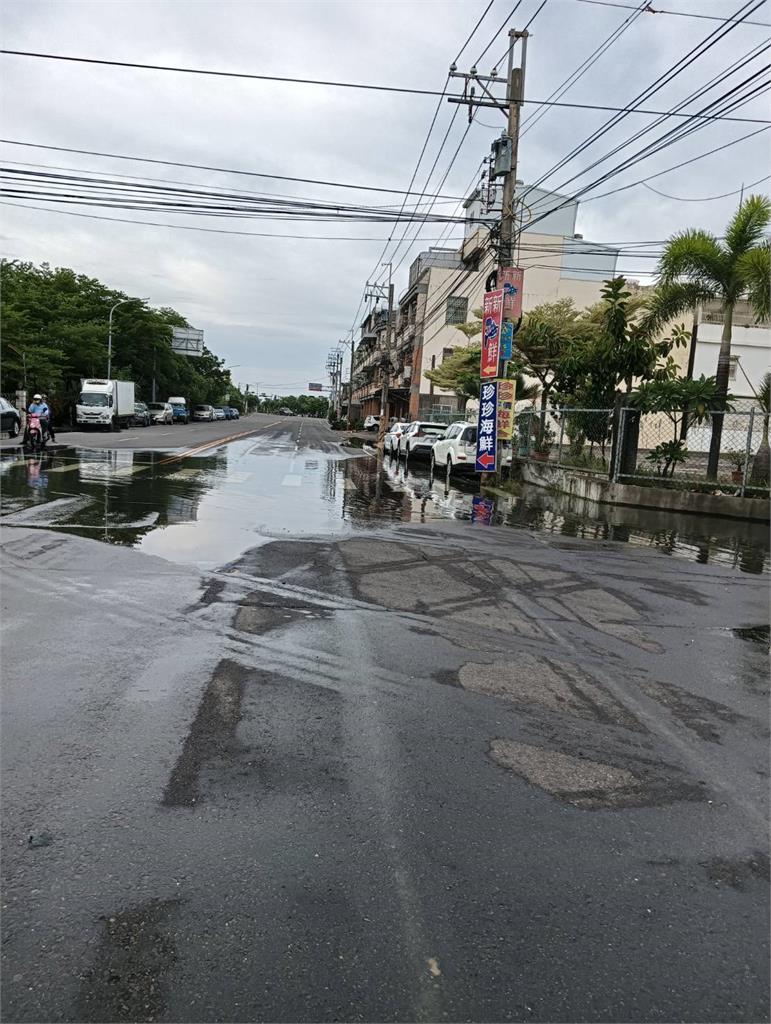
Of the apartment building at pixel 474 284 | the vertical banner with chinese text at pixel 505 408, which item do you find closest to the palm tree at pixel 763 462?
the vertical banner with chinese text at pixel 505 408

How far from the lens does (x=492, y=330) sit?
1834 centimetres

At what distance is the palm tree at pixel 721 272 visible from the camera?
653 inches

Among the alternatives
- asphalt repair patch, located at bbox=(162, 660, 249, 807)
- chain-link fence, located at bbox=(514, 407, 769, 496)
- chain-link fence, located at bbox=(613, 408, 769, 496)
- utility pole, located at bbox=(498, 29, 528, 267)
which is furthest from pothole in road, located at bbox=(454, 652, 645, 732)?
utility pole, located at bbox=(498, 29, 528, 267)

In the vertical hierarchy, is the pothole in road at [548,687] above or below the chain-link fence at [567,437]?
below

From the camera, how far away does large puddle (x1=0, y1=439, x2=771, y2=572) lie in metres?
10.3

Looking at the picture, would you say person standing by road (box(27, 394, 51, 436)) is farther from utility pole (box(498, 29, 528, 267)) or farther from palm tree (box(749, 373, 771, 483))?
palm tree (box(749, 373, 771, 483))

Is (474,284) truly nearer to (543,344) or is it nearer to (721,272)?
(543,344)

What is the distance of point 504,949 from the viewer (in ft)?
8.36

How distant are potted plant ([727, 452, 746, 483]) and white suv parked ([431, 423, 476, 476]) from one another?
7.02m

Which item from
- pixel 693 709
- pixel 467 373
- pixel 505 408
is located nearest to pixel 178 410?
pixel 467 373

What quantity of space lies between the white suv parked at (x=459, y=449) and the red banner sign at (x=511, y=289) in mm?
4772

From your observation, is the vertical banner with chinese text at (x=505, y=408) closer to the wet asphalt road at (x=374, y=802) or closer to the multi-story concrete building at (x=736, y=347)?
the wet asphalt road at (x=374, y=802)

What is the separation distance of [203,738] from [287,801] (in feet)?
2.66

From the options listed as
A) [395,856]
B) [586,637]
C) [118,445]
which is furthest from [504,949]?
[118,445]
